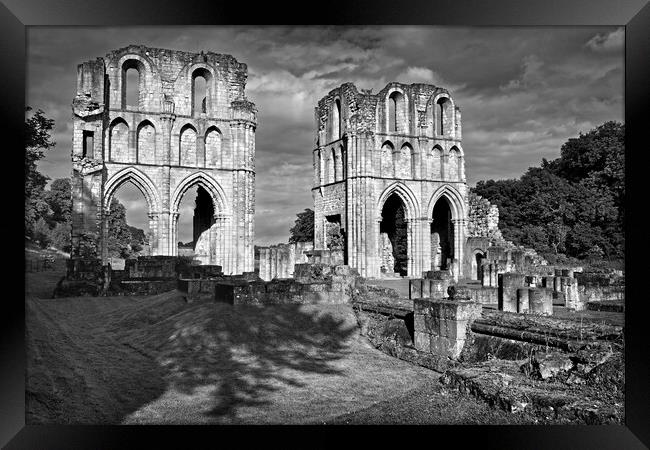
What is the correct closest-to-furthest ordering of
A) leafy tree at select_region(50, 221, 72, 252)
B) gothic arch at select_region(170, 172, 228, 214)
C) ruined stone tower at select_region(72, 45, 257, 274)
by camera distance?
ruined stone tower at select_region(72, 45, 257, 274)
gothic arch at select_region(170, 172, 228, 214)
leafy tree at select_region(50, 221, 72, 252)

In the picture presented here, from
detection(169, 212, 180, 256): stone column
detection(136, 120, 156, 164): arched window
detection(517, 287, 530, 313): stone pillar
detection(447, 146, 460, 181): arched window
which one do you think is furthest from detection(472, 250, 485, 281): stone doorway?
detection(136, 120, 156, 164): arched window

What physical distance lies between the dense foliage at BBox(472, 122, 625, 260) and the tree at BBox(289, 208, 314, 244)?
18.5 m

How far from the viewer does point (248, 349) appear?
10.1 metres

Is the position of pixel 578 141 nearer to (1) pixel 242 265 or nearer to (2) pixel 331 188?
(2) pixel 331 188

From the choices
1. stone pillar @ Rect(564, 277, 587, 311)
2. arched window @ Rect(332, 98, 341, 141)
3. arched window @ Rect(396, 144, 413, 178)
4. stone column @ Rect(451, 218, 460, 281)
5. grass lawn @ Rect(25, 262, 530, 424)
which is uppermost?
arched window @ Rect(332, 98, 341, 141)

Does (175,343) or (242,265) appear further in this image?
(242,265)

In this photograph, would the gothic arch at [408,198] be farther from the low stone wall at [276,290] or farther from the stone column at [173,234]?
the low stone wall at [276,290]

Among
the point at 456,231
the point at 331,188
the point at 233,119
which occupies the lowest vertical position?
the point at 456,231

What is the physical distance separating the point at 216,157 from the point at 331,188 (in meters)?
6.75

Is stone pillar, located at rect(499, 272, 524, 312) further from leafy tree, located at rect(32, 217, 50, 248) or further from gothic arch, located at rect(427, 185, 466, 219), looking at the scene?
leafy tree, located at rect(32, 217, 50, 248)

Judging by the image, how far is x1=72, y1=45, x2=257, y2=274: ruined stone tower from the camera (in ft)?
79.0

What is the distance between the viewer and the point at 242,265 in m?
27.2

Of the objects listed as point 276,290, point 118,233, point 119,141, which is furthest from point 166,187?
point 118,233
